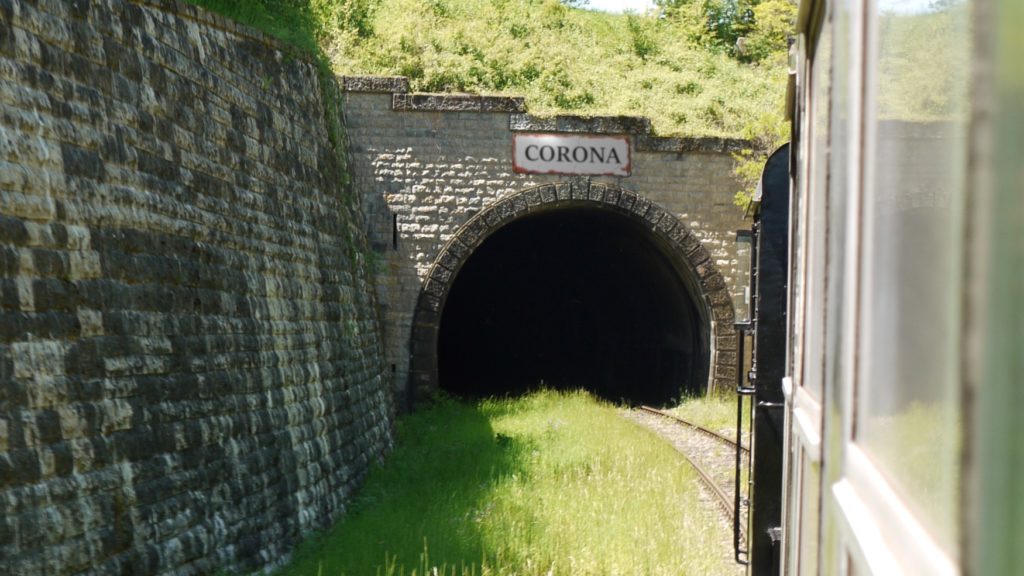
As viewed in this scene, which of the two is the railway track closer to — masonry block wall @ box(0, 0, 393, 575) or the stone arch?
the stone arch

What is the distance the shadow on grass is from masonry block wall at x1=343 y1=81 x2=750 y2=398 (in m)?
2.81

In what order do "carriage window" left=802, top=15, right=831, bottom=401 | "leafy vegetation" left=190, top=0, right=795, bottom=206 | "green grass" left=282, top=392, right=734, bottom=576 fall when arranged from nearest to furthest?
"carriage window" left=802, top=15, right=831, bottom=401
"green grass" left=282, top=392, right=734, bottom=576
"leafy vegetation" left=190, top=0, right=795, bottom=206

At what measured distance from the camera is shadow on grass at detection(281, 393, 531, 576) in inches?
302

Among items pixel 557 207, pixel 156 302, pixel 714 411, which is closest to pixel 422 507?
pixel 156 302

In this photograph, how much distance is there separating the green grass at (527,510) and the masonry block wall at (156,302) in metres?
0.69

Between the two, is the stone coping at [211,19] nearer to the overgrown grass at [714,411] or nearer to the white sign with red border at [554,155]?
the white sign with red border at [554,155]

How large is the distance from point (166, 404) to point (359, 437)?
484cm

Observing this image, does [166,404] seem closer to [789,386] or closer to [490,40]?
[789,386]

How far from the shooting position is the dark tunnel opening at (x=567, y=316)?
21.2 metres

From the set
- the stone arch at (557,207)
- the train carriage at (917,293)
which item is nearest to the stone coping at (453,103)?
the stone arch at (557,207)

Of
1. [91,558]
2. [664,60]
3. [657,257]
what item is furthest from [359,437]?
[664,60]

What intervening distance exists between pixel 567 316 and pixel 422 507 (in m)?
16.7

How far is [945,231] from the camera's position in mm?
1151

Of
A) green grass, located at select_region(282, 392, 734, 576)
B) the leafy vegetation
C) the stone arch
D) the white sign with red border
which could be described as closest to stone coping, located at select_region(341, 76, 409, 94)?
the leafy vegetation
